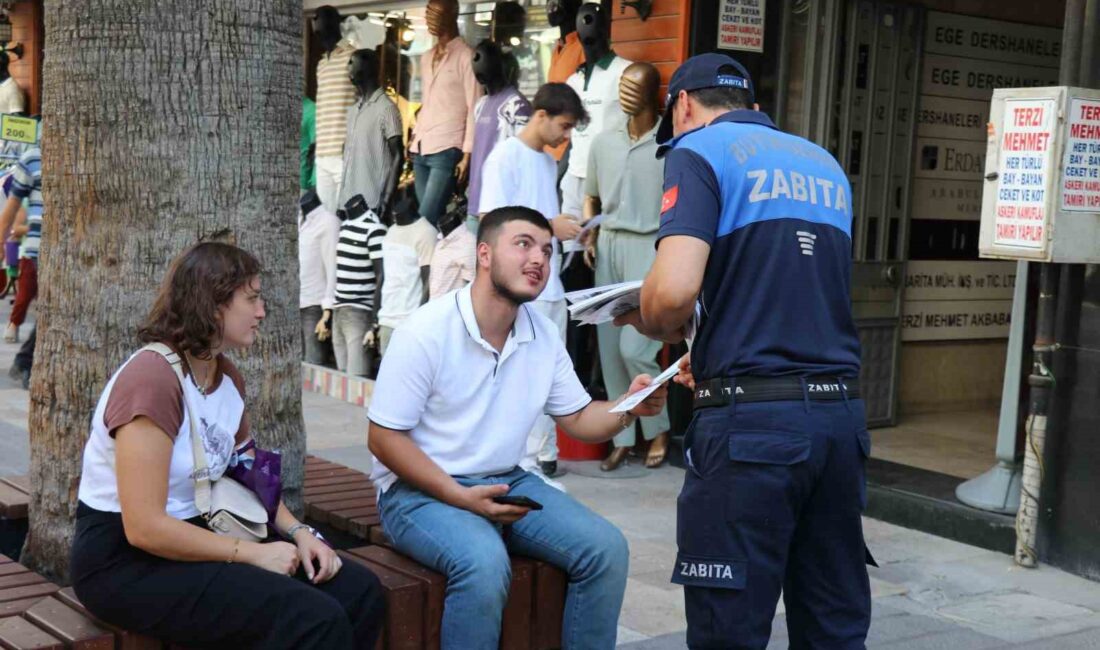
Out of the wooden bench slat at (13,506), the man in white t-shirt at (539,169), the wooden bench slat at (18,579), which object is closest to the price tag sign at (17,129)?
the man in white t-shirt at (539,169)

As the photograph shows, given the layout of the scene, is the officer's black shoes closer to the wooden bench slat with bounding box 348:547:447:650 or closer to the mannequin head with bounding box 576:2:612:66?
the mannequin head with bounding box 576:2:612:66

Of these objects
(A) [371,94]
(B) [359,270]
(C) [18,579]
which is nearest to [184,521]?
(C) [18,579]

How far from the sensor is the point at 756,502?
3322 mm

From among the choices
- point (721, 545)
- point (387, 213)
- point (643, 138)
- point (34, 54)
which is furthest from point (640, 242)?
point (34, 54)

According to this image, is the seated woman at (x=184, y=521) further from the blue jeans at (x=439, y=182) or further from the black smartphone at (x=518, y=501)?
the blue jeans at (x=439, y=182)

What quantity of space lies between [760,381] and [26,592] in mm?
1881

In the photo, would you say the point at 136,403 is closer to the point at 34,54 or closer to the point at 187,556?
the point at 187,556

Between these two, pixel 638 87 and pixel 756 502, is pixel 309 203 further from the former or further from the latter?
pixel 756 502

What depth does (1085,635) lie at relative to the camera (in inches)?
200

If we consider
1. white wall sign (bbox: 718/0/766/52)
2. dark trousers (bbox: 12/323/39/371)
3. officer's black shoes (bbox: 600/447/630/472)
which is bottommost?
officer's black shoes (bbox: 600/447/630/472)

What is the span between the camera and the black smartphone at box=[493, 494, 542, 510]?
365cm

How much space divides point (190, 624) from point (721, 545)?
1251 mm

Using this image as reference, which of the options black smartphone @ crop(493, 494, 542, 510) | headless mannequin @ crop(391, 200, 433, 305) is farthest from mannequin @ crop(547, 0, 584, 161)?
black smartphone @ crop(493, 494, 542, 510)

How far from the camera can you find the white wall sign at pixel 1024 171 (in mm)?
5539
